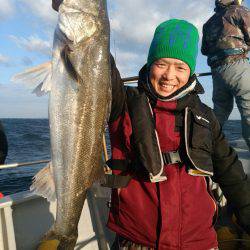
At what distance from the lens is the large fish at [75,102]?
7.43 ft

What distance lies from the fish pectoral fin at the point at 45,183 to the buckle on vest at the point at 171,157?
85 centimetres

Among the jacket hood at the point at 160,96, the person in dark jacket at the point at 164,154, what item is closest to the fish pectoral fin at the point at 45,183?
the person in dark jacket at the point at 164,154

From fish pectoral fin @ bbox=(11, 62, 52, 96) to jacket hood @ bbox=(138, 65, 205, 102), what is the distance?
0.85 meters

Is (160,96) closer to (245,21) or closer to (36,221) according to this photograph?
(36,221)

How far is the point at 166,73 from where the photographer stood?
276cm

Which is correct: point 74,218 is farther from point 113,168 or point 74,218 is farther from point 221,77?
point 221,77

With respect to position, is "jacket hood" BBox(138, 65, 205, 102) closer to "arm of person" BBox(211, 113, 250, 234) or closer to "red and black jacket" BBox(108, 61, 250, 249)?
"red and black jacket" BBox(108, 61, 250, 249)

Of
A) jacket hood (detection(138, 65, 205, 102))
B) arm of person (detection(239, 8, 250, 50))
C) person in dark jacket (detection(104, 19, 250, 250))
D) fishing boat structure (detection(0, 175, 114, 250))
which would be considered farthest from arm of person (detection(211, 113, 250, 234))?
arm of person (detection(239, 8, 250, 50))

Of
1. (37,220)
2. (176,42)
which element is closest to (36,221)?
(37,220)

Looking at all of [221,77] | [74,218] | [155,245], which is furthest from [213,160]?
[221,77]

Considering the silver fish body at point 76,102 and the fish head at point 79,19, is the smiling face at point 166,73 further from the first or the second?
the fish head at point 79,19

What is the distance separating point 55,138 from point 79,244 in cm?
237

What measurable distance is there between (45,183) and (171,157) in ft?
3.13

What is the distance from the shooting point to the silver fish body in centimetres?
226
